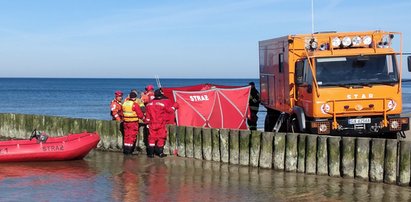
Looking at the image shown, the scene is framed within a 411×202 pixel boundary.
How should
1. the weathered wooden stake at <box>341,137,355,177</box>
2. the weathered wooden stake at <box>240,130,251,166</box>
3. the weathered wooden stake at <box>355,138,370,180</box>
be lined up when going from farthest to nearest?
the weathered wooden stake at <box>240,130,251,166</box>, the weathered wooden stake at <box>341,137,355,177</box>, the weathered wooden stake at <box>355,138,370,180</box>

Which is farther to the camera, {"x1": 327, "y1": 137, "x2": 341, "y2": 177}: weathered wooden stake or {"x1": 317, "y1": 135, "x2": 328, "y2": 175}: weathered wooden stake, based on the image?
{"x1": 317, "y1": 135, "x2": 328, "y2": 175}: weathered wooden stake

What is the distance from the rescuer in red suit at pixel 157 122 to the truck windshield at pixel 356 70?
3.89 meters

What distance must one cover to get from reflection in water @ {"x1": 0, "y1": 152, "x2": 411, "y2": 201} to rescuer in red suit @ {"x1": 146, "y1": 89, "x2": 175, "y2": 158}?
2.27 ft

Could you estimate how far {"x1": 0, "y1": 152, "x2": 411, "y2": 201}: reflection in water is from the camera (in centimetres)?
979

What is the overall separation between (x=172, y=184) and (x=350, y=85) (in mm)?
5036

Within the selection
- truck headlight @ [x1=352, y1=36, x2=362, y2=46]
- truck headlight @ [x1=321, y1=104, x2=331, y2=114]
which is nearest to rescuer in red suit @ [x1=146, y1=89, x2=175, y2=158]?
truck headlight @ [x1=321, y1=104, x2=331, y2=114]

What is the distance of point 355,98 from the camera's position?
13.1m

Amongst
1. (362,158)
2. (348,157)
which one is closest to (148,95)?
(348,157)

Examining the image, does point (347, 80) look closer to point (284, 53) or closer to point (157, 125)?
point (284, 53)

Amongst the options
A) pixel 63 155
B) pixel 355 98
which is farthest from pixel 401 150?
pixel 63 155

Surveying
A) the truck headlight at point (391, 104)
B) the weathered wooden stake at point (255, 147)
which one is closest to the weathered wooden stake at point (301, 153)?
the weathered wooden stake at point (255, 147)

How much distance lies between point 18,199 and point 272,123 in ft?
34.4

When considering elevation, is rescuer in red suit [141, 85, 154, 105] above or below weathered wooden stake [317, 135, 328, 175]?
above

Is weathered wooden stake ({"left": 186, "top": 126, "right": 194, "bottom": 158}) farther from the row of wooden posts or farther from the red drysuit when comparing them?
the red drysuit
